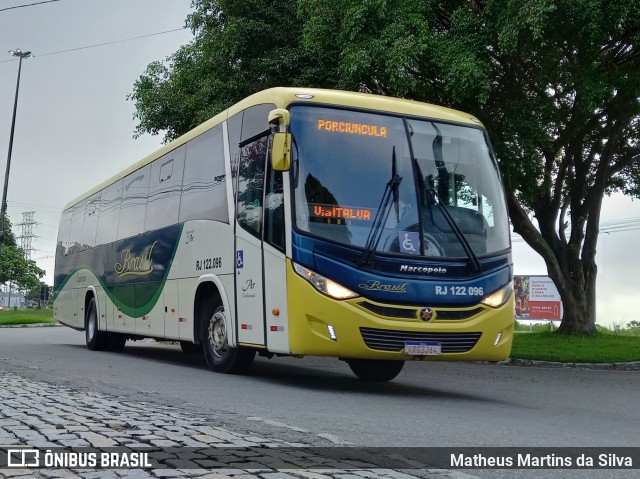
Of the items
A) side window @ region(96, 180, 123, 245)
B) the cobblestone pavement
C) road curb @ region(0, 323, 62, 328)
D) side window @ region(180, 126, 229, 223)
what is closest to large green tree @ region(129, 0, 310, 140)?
side window @ region(96, 180, 123, 245)

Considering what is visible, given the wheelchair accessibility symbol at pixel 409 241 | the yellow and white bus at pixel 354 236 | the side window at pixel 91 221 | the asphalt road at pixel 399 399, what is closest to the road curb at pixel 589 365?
the asphalt road at pixel 399 399

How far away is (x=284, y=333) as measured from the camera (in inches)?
392

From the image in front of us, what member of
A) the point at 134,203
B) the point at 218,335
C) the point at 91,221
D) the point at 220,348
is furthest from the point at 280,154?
the point at 91,221

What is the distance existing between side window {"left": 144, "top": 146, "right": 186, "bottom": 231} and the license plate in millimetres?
5659

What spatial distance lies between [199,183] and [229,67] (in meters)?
8.99

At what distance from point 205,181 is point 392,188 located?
3.77 metres

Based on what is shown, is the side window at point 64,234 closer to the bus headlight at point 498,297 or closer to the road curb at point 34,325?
the bus headlight at point 498,297

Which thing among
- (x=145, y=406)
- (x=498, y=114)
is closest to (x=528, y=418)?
(x=145, y=406)

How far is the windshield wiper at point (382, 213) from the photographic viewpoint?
9797mm

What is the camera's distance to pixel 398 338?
9742 millimetres

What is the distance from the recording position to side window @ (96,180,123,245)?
18000 millimetres

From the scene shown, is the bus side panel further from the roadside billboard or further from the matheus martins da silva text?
the roadside billboard

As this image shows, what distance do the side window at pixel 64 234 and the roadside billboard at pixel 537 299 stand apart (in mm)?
40542

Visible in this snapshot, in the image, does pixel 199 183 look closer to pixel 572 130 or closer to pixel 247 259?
pixel 247 259
